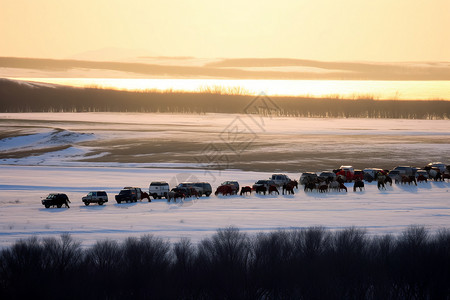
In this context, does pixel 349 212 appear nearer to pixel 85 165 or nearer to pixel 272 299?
pixel 272 299

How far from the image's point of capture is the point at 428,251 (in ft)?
102

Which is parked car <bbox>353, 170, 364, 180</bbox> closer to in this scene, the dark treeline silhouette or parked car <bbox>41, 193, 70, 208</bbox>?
parked car <bbox>41, 193, 70, 208</bbox>

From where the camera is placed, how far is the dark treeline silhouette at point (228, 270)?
27.0m

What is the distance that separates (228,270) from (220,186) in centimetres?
2347

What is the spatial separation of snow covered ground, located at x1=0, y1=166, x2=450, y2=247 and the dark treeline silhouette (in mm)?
4229

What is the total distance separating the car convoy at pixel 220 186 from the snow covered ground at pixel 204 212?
845mm

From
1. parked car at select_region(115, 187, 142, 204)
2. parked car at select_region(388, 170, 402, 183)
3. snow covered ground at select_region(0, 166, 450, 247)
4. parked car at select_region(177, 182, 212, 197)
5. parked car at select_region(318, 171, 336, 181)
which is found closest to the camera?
snow covered ground at select_region(0, 166, 450, 247)

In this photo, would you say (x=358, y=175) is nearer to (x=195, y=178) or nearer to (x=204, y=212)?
(x=195, y=178)

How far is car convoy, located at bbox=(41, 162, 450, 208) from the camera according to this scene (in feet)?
151

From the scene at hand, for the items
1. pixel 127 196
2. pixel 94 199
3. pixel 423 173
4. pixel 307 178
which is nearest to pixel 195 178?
pixel 307 178

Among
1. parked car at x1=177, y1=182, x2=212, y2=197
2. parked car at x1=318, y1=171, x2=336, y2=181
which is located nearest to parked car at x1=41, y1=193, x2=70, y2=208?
parked car at x1=177, y1=182, x2=212, y2=197

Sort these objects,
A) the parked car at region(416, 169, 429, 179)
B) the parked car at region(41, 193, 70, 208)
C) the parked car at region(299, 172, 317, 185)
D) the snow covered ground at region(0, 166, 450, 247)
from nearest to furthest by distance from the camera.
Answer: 1. the snow covered ground at region(0, 166, 450, 247)
2. the parked car at region(41, 193, 70, 208)
3. the parked car at region(299, 172, 317, 185)
4. the parked car at region(416, 169, 429, 179)

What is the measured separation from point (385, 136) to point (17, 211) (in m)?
77.7

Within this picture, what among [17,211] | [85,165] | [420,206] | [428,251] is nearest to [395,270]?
[428,251]
